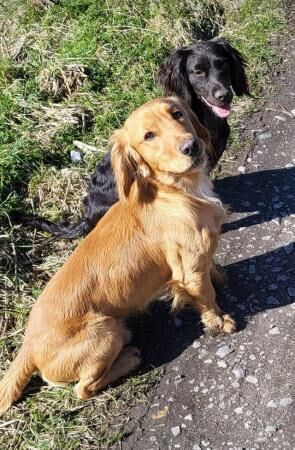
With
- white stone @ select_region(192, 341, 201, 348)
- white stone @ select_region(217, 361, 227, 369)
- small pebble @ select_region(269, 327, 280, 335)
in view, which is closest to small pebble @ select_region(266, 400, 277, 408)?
white stone @ select_region(217, 361, 227, 369)

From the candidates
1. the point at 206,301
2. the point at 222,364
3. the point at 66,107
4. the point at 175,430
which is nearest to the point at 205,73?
the point at 206,301

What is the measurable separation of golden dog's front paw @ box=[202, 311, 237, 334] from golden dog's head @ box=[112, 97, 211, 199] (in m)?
1.04

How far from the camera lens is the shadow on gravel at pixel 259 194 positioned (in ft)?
14.9

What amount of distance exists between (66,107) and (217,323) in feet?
9.94

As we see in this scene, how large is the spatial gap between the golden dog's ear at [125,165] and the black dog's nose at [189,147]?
0.26 meters

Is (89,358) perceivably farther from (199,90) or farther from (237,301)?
(199,90)

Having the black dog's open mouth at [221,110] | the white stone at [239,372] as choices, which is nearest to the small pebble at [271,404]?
the white stone at [239,372]

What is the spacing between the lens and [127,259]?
11.3 feet

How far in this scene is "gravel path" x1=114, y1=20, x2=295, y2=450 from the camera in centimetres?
327

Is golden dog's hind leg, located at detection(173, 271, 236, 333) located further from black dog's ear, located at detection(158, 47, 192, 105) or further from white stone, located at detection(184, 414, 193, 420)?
black dog's ear, located at detection(158, 47, 192, 105)

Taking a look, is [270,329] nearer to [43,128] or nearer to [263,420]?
[263,420]

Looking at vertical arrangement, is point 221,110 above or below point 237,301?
above

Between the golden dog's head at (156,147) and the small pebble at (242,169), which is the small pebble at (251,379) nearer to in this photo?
the golden dog's head at (156,147)

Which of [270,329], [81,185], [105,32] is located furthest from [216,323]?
[105,32]
